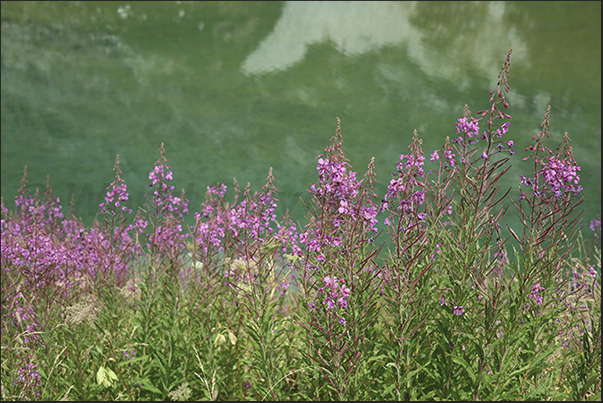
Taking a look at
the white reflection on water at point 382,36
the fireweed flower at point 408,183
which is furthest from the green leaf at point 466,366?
the white reflection on water at point 382,36

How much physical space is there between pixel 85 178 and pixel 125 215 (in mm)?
7747

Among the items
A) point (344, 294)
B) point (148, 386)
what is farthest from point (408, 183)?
point (148, 386)

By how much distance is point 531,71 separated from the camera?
1864 centimetres

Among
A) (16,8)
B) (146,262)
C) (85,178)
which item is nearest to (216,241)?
(146,262)

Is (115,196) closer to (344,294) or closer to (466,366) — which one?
(344,294)

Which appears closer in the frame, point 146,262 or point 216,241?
point 216,241

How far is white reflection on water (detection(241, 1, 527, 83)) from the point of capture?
1889cm

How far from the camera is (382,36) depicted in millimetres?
21188

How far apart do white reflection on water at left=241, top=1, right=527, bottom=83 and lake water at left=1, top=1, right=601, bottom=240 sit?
78 mm

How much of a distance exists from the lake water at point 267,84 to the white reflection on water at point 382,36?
8 centimetres

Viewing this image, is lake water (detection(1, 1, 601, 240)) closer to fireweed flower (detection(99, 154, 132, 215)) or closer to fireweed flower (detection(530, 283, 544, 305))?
fireweed flower (detection(99, 154, 132, 215))

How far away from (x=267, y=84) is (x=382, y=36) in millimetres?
6244

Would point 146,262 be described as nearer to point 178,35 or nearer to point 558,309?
point 558,309

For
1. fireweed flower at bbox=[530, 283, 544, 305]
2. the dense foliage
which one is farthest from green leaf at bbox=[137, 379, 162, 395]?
fireweed flower at bbox=[530, 283, 544, 305]
